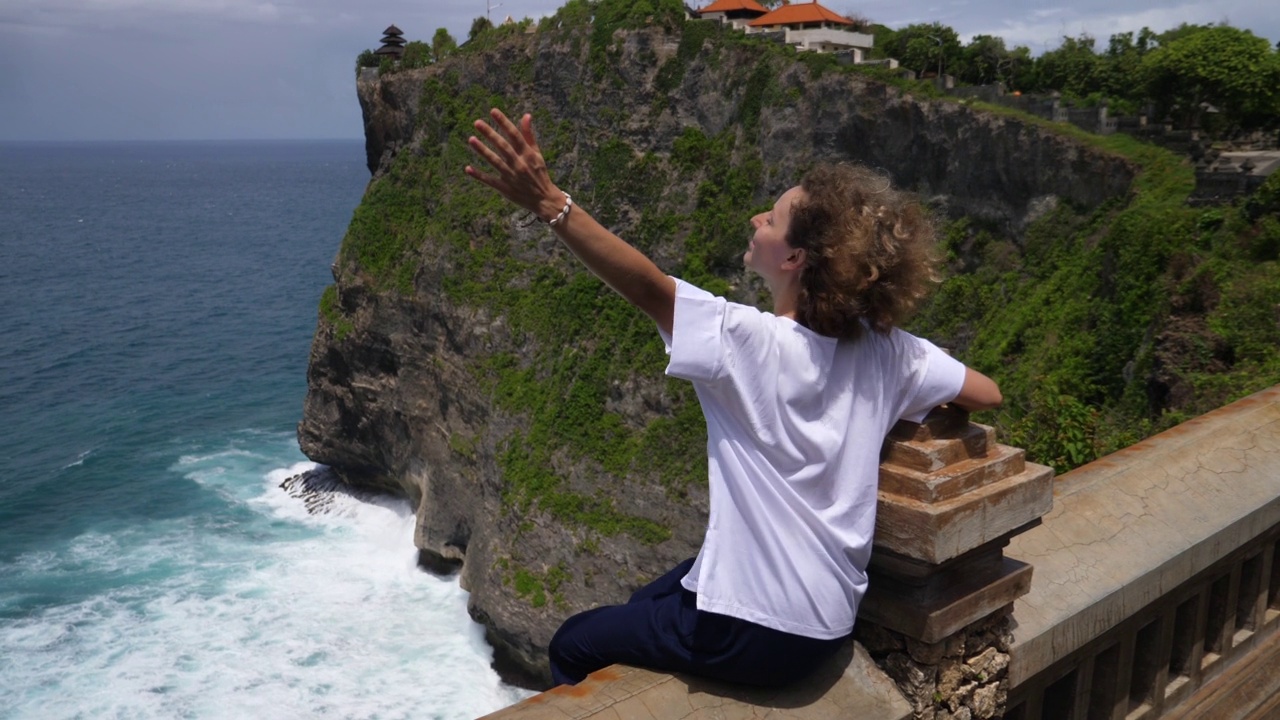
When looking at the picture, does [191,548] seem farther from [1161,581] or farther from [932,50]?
[1161,581]

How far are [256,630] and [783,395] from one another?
114 ft

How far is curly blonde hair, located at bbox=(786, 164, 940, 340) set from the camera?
3.40 metres

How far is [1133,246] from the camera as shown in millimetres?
24703

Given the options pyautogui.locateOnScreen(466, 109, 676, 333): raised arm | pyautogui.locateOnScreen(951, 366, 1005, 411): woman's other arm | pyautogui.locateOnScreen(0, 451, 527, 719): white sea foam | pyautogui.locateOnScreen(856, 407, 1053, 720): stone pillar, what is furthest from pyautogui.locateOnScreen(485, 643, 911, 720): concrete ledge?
pyautogui.locateOnScreen(0, 451, 527, 719): white sea foam

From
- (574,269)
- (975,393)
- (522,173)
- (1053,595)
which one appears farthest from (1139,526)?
(574,269)

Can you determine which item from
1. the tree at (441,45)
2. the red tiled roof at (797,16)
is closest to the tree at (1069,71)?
the red tiled roof at (797,16)

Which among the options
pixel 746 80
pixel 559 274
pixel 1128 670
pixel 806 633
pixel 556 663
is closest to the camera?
pixel 806 633

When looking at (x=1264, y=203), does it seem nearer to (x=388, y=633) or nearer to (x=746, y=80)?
(x=746, y=80)

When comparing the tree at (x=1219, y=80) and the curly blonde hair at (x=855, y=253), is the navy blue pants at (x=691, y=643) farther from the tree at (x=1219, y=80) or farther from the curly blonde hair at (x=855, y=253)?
the tree at (x=1219, y=80)

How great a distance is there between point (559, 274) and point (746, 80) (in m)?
8.64

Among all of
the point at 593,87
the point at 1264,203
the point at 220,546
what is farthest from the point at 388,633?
the point at 1264,203

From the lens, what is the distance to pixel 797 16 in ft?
134

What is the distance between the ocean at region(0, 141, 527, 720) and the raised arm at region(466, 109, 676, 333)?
2821 centimetres

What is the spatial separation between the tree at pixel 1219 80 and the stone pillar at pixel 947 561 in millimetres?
31822
